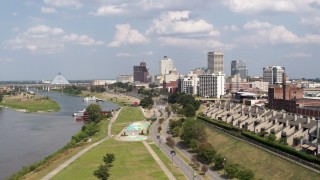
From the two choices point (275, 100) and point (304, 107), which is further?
point (275, 100)

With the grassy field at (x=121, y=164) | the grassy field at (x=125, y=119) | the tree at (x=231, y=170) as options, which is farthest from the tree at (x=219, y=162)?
the grassy field at (x=125, y=119)

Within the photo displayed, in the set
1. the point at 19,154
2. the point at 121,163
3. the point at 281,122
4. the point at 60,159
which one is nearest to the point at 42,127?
the point at 19,154

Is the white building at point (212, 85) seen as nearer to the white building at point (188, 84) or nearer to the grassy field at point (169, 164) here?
the white building at point (188, 84)

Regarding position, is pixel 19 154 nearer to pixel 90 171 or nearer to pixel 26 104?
pixel 90 171

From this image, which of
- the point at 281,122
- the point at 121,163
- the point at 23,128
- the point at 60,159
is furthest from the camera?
the point at 23,128

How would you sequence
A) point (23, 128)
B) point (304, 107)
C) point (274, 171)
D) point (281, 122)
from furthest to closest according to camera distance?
point (23, 128) < point (304, 107) < point (281, 122) < point (274, 171)
